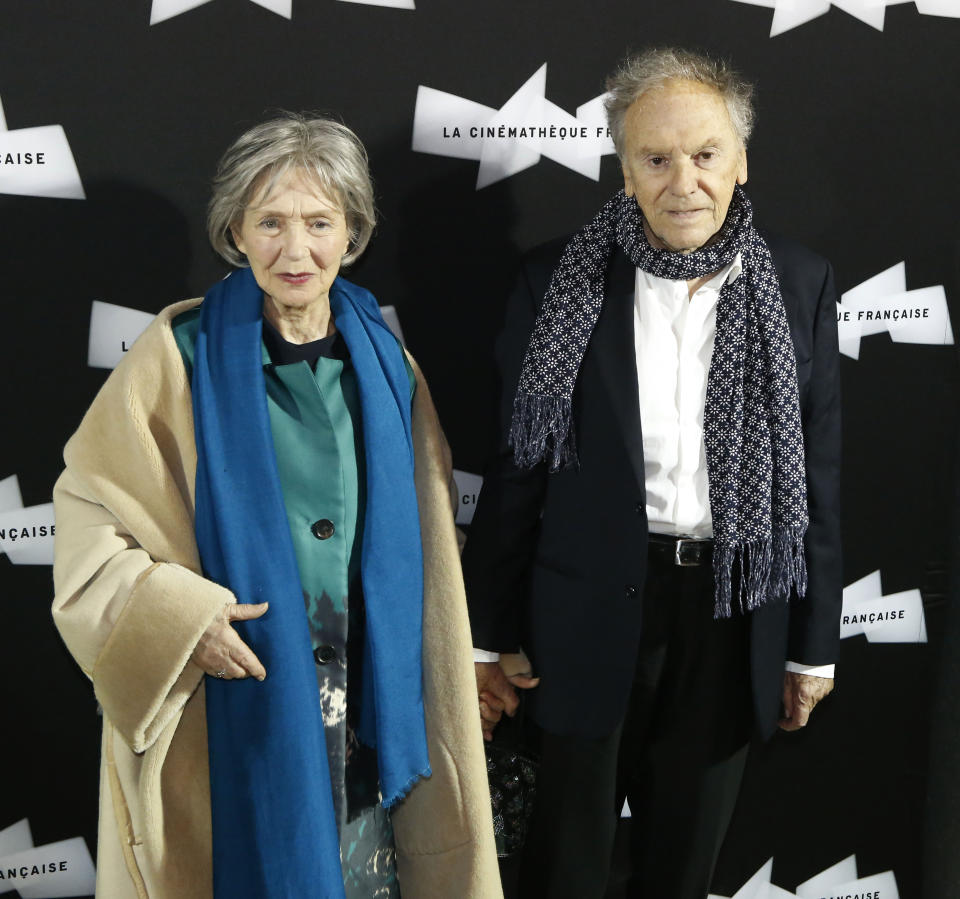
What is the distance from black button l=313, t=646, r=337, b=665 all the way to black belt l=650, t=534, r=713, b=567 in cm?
59

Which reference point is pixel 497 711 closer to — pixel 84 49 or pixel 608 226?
pixel 608 226

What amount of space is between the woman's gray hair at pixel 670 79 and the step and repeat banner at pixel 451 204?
0.37 m

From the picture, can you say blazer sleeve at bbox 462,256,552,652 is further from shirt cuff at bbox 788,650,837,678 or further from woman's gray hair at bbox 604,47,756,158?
shirt cuff at bbox 788,650,837,678

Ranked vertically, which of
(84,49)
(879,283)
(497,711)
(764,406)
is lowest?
(497,711)

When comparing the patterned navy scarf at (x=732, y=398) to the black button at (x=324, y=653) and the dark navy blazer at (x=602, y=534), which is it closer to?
the dark navy blazer at (x=602, y=534)

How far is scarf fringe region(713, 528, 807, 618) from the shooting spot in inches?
71.8

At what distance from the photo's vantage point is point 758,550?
1843 mm

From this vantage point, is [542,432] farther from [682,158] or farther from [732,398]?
[682,158]

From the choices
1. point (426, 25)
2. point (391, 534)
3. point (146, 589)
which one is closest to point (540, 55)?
point (426, 25)

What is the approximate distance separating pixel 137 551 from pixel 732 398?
103 cm

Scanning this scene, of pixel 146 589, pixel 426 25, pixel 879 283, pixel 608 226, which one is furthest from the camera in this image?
pixel 879 283

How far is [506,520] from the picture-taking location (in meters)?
1.91

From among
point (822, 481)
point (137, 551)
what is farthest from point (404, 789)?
point (822, 481)

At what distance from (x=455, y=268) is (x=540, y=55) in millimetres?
469
